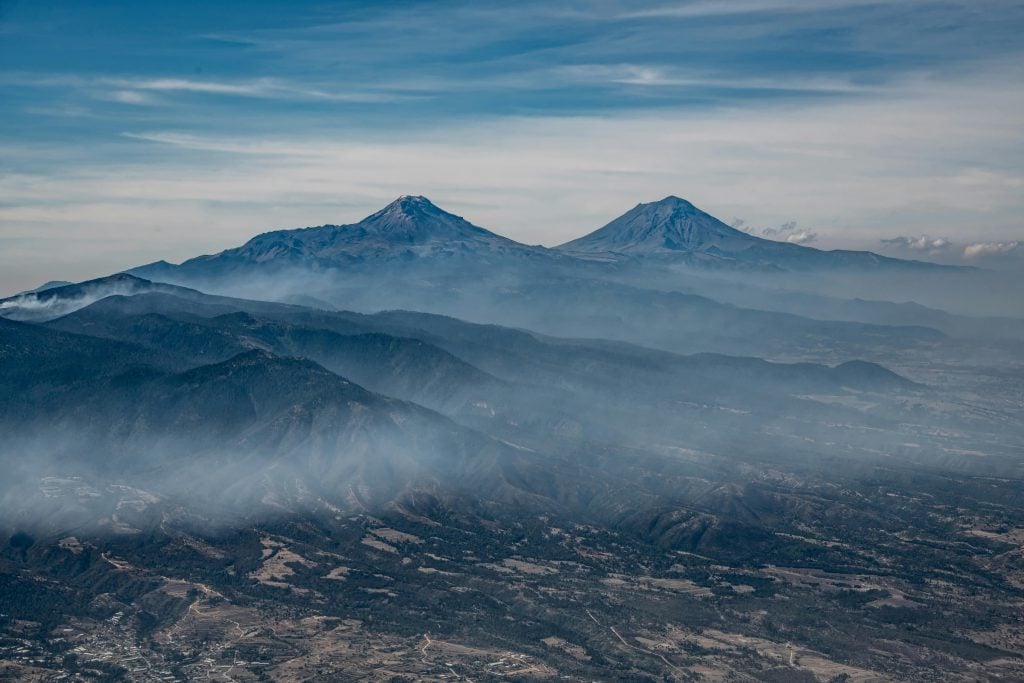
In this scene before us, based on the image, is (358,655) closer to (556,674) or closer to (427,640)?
(427,640)

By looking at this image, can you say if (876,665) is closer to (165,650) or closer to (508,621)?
(508,621)

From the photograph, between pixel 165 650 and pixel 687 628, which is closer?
pixel 165 650

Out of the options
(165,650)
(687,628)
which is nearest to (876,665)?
(687,628)

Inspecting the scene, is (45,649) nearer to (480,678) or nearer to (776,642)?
(480,678)

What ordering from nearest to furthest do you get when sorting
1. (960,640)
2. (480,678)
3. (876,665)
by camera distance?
(480,678)
(876,665)
(960,640)

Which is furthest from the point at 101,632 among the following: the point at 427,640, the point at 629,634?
the point at 629,634

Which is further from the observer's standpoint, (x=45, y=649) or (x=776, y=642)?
(x=776, y=642)

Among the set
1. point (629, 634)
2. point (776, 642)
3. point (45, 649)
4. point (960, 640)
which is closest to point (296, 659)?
point (45, 649)

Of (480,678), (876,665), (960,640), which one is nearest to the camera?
(480,678)
